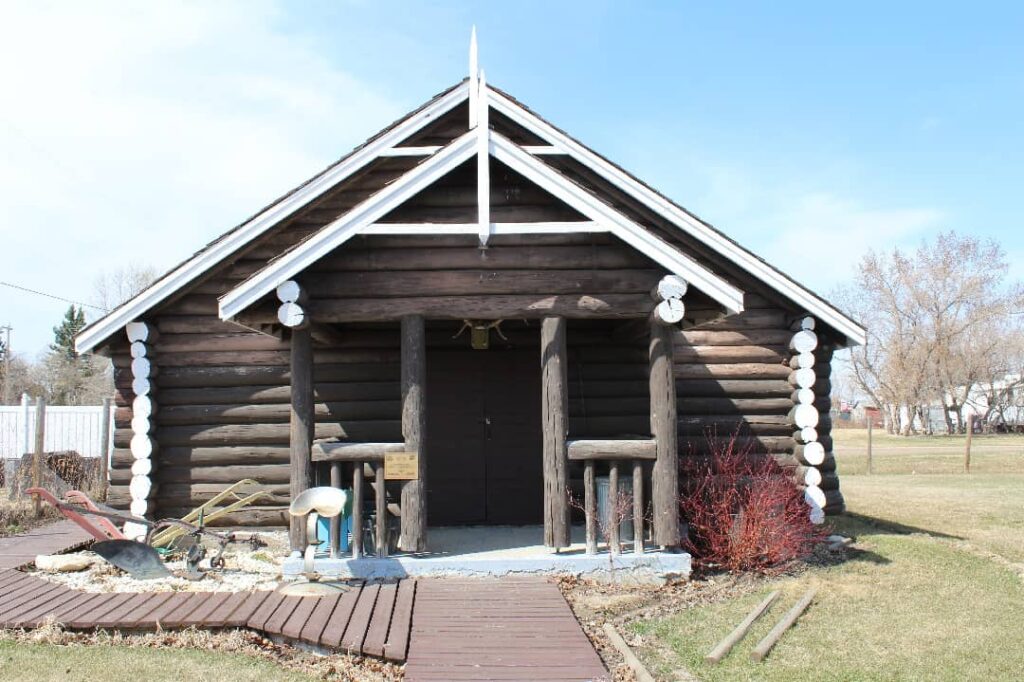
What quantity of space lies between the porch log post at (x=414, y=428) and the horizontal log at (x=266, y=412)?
8.61 ft

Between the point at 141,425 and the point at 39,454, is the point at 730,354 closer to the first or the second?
the point at 141,425

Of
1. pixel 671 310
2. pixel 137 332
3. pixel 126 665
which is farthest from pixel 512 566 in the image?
pixel 137 332

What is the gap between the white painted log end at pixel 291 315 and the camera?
853 centimetres

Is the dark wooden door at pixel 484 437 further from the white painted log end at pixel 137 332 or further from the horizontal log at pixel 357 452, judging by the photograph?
the white painted log end at pixel 137 332

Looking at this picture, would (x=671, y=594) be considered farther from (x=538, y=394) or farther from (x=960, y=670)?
(x=538, y=394)

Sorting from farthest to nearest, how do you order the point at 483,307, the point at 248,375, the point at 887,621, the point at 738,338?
the point at 738,338
the point at 248,375
the point at 483,307
the point at 887,621

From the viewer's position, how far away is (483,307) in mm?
9055

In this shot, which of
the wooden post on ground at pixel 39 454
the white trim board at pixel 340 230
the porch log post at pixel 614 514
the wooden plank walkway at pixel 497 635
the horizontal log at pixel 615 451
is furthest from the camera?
the wooden post on ground at pixel 39 454

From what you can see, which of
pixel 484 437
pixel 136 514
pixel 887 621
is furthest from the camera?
pixel 484 437

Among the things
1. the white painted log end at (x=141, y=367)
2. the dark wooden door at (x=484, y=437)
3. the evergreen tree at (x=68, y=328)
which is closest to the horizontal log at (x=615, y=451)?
the dark wooden door at (x=484, y=437)

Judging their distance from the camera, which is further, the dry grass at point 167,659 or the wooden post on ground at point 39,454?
the wooden post on ground at point 39,454

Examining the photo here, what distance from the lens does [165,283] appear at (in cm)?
1080

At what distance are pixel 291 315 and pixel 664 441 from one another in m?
4.10

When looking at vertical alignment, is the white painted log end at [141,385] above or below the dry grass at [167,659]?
above
